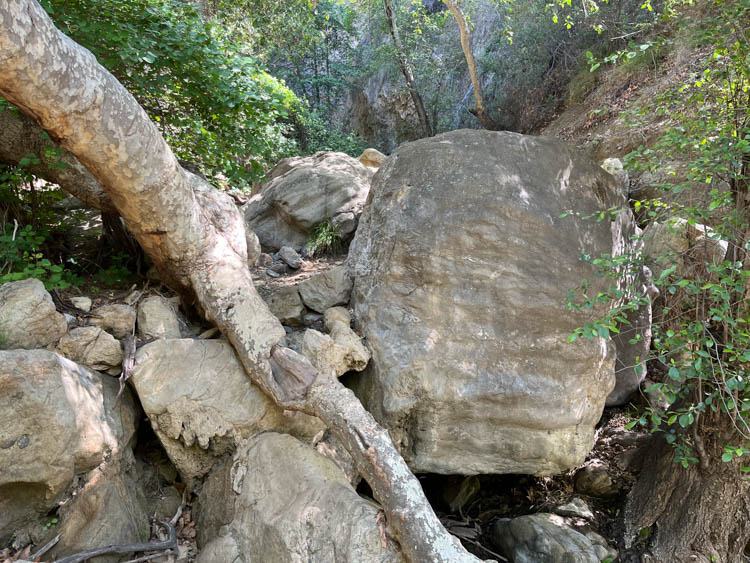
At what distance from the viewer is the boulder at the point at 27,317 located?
3385mm

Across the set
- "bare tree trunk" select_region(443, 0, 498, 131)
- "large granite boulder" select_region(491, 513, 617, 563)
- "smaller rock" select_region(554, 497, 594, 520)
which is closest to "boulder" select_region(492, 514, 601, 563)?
"large granite boulder" select_region(491, 513, 617, 563)

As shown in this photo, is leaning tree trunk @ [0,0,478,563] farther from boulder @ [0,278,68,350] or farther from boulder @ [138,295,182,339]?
boulder @ [0,278,68,350]

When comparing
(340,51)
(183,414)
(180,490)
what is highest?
→ (340,51)

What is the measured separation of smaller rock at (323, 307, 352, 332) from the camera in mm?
4309

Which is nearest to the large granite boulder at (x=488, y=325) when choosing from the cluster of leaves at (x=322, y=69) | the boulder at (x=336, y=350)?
the boulder at (x=336, y=350)

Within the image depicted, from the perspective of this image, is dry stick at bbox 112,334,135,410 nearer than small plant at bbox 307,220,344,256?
Yes

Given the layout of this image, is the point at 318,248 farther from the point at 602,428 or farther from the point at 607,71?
the point at 607,71

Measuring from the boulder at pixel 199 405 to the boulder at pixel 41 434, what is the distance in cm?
37

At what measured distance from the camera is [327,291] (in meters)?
4.62

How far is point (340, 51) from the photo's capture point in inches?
587

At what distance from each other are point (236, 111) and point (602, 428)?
458 cm

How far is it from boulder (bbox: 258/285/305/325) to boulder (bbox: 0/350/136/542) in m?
1.55

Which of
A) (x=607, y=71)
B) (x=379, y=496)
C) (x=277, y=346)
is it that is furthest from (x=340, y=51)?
(x=379, y=496)

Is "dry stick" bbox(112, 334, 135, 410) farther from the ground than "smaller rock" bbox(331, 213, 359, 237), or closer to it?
closer to it
